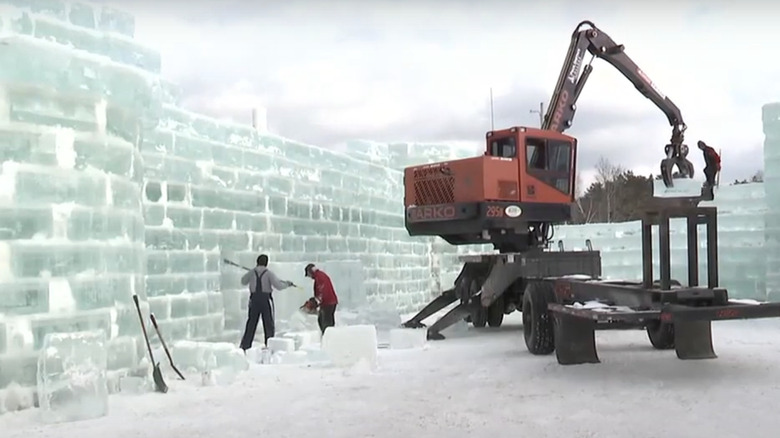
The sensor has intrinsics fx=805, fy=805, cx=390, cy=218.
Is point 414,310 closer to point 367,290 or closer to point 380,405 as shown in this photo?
point 367,290

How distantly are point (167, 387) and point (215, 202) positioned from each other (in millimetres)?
3813

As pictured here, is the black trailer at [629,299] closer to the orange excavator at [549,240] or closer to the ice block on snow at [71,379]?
the orange excavator at [549,240]

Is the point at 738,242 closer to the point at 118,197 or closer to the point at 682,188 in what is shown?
the point at 682,188

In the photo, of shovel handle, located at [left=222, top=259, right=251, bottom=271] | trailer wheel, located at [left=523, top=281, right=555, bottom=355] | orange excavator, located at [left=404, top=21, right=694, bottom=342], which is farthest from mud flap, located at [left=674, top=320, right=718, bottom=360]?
shovel handle, located at [left=222, top=259, right=251, bottom=271]

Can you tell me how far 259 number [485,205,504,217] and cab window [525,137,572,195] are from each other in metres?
0.87

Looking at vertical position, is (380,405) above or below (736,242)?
below

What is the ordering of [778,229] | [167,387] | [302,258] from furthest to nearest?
[778,229]
[302,258]
[167,387]

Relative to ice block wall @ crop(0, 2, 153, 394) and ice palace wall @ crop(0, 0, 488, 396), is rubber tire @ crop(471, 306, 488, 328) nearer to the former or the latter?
ice palace wall @ crop(0, 0, 488, 396)

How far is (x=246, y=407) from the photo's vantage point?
721 cm

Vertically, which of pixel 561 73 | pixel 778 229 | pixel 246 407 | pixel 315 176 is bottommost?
pixel 246 407

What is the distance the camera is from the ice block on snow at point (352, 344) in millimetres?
9320

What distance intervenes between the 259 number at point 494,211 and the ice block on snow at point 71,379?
6.79 m

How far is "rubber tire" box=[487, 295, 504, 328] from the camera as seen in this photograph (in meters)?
13.8

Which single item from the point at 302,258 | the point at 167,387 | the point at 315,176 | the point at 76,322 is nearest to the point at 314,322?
the point at 302,258
